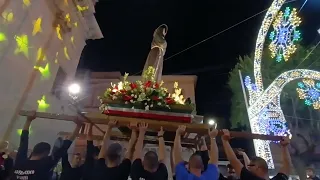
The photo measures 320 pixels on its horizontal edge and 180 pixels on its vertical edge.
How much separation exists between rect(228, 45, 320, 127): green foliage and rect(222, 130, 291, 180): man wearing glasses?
10890 millimetres

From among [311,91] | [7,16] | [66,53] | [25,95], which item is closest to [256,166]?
[7,16]

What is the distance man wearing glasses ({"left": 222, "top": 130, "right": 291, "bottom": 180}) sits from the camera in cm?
255

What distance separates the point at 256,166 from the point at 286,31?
7.69 m

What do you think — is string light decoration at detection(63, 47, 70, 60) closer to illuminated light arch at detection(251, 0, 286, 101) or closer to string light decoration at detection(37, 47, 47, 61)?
string light decoration at detection(37, 47, 47, 61)

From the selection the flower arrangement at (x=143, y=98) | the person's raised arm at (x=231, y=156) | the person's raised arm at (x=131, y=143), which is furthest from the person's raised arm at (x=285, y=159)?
the person's raised arm at (x=131, y=143)

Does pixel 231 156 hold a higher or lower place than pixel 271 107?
lower

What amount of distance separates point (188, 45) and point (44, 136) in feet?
34.9

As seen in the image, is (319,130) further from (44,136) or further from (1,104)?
(1,104)

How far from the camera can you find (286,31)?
30.2ft

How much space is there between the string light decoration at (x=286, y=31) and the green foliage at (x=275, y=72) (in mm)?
4073

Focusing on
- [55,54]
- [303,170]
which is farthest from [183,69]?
[303,170]

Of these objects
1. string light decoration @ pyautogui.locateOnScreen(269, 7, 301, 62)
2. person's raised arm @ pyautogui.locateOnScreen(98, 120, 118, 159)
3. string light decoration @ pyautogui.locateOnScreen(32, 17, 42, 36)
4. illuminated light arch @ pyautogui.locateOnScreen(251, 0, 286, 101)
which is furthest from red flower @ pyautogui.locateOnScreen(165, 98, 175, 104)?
string light decoration @ pyautogui.locateOnScreen(269, 7, 301, 62)

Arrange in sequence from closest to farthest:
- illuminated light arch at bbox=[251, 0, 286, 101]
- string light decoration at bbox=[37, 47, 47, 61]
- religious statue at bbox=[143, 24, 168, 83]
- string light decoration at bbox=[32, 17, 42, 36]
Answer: religious statue at bbox=[143, 24, 168, 83], string light decoration at bbox=[32, 17, 42, 36], string light decoration at bbox=[37, 47, 47, 61], illuminated light arch at bbox=[251, 0, 286, 101]

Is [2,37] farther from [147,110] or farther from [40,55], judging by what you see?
[147,110]
